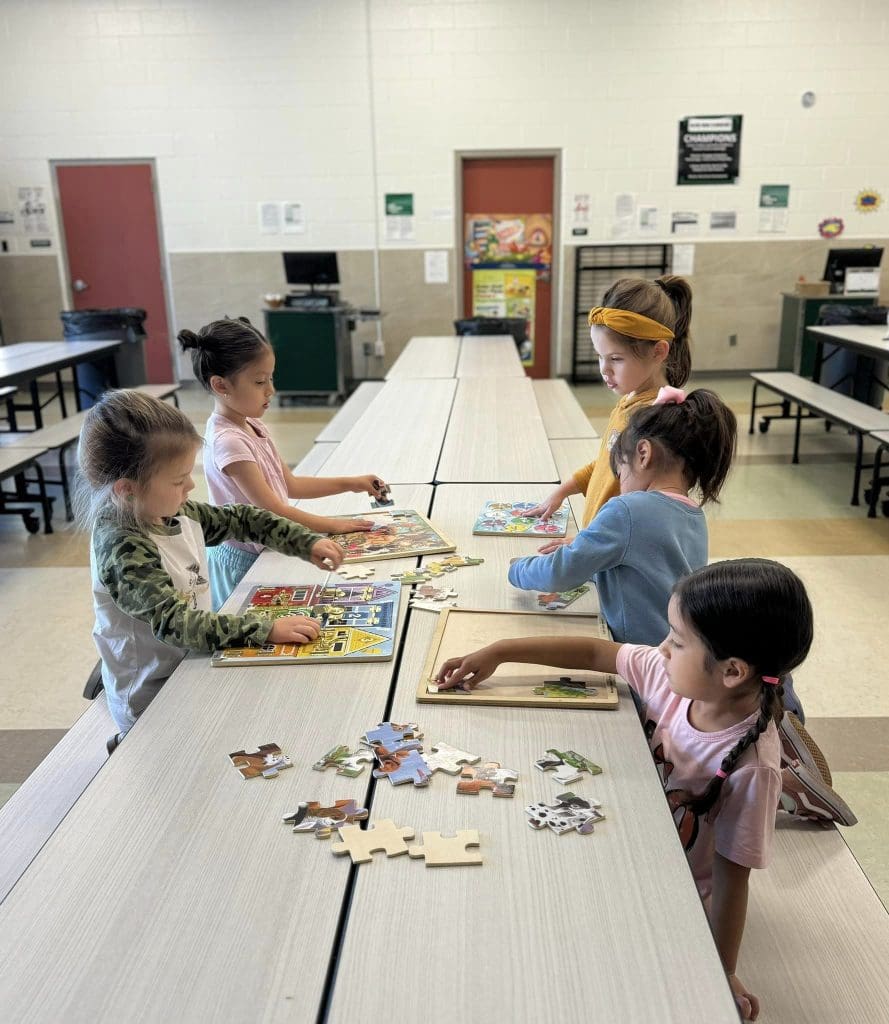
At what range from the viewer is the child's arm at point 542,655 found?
1562 mm

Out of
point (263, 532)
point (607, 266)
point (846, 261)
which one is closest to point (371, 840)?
point (263, 532)

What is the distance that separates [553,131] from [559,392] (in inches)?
158

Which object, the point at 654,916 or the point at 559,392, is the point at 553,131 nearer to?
the point at 559,392

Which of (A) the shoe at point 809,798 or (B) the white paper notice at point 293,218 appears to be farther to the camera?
(B) the white paper notice at point 293,218

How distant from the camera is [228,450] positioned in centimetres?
237

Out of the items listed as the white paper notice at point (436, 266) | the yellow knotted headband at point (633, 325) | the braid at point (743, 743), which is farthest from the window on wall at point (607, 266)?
the braid at point (743, 743)

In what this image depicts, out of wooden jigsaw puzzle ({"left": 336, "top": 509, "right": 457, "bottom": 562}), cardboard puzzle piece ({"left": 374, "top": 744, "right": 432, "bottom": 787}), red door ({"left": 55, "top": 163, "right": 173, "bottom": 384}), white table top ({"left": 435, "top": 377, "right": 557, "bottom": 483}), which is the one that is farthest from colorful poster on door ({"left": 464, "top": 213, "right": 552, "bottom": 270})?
cardboard puzzle piece ({"left": 374, "top": 744, "right": 432, "bottom": 787})

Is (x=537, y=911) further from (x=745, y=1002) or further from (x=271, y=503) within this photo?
(x=271, y=503)

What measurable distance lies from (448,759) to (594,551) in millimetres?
583

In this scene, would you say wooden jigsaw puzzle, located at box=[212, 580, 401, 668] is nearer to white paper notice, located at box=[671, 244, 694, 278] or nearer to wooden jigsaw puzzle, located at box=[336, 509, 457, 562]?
wooden jigsaw puzzle, located at box=[336, 509, 457, 562]

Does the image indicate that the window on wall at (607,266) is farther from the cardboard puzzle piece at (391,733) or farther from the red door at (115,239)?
the cardboard puzzle piece at (391,733)

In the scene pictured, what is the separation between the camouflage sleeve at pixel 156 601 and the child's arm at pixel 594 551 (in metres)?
0.59

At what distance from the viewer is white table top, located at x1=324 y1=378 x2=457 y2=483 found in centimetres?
309

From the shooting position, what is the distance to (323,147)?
28.9ft
